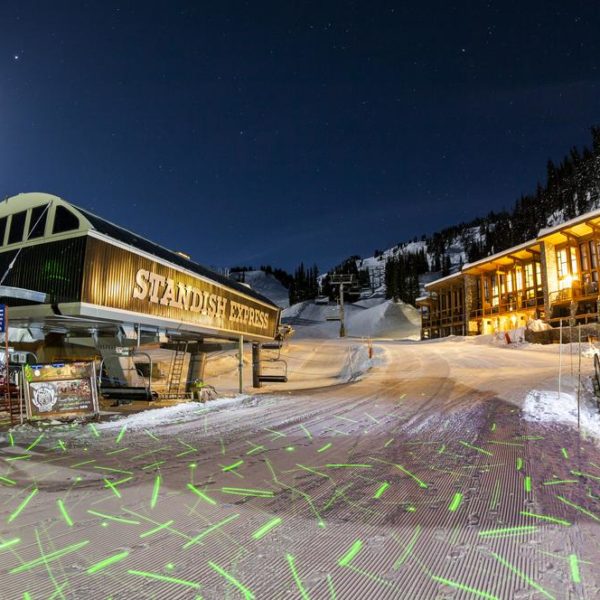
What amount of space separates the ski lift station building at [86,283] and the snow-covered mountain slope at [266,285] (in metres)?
140

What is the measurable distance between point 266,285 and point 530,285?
148m

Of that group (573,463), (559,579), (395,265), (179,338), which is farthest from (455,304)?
(395,265)

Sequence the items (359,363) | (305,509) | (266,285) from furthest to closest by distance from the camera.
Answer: (266,285) → (359,363) → (305,509)

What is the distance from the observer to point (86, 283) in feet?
38.6

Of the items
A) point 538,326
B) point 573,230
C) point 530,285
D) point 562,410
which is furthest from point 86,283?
point 530,285

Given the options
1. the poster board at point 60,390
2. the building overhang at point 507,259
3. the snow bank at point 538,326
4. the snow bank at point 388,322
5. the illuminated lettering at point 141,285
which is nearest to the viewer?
the poster board at point 60,390

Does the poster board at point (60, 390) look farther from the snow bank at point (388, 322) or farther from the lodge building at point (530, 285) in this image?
the snow bank at point (388, 322)

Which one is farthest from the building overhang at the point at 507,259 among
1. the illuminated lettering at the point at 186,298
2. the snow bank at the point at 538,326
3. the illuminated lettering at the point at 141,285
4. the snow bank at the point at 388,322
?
the illuminated lettering at the point at 141,285

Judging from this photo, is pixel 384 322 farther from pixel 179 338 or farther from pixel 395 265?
pixel 179 338

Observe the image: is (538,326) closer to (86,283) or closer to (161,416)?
(161,416)

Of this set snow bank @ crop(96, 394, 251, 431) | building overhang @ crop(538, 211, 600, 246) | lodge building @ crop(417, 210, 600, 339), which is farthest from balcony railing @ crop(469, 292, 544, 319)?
snow bank @ crop(96, 394, 251, 431)

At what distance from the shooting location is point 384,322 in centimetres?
7525

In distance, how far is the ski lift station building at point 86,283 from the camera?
12008mm

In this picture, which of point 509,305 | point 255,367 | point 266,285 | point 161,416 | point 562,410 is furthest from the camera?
point 266,285
